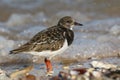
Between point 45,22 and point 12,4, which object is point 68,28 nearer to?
point 45,22

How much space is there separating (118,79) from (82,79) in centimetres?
34

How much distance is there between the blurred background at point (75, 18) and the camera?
725 centimetres

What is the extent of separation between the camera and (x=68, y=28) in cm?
629

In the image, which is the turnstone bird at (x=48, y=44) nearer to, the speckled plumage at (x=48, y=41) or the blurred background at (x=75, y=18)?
the speckled plumage at (x=48, y=41)

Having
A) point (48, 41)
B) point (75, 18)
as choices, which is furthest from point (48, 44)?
point (75, 18)

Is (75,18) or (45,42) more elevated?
(75,18)

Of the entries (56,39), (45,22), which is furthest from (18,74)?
Answer: (45,22)

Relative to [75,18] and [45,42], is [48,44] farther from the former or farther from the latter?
[75,18]

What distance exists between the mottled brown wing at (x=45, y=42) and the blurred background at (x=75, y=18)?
1212mm

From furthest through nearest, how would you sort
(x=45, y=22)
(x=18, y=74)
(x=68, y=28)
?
(x=45, y=22)
(x=68, y=28)
(x=18, y=74)

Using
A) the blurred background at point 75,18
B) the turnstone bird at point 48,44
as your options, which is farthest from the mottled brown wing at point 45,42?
the blurred background at point 75,18

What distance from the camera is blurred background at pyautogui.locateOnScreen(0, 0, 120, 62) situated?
23.8 feet

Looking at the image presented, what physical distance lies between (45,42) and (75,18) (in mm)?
4112

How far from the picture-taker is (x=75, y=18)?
9781 millimetres
